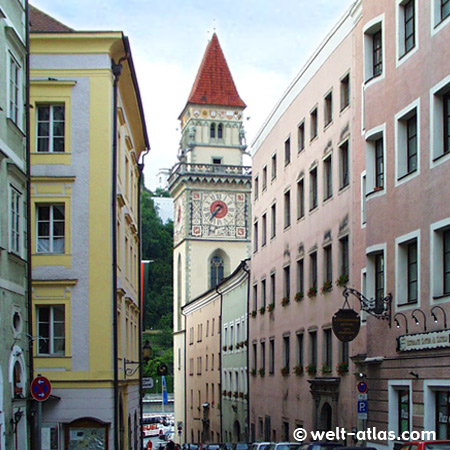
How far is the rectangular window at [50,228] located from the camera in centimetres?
2694

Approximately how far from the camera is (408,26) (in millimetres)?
23219

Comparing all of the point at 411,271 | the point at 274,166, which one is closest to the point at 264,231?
the point at 274,166

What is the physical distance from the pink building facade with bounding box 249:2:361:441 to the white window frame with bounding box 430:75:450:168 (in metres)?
9.62

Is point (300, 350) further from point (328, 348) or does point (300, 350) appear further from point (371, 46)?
point (371, 46)

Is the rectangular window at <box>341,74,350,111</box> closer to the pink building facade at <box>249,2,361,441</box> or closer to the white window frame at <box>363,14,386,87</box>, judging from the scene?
the pink building facade at <box>249,2,361,441</box>

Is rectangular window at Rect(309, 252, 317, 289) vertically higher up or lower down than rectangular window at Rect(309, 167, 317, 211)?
lower down

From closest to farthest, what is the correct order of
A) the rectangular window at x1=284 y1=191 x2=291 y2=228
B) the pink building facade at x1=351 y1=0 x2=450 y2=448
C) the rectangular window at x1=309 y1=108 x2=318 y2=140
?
the pink building facade at x1=351 y1=0 x2=450 y2=448 → the rectangular window at x1=309 y1=108 x2=318 y2=140 → the rectangular window at x1=284 y1=191 x2=291 y2=228

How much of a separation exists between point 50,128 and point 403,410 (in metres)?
12.0

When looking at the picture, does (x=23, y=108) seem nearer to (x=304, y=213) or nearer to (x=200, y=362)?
(x=304, y=213)

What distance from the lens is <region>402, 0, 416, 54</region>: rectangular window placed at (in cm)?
2289

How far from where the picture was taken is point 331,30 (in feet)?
110

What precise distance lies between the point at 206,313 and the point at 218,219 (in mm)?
22404

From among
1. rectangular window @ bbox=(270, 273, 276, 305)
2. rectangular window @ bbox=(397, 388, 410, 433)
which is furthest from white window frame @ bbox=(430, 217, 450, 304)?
rectangular window @ bbox=(270, 273, 276, 305)

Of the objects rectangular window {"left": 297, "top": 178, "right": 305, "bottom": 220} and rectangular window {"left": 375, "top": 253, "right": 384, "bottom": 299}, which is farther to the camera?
rectangular window {"left": 297, "top": 178, "right": 305, "bottom": 220}
